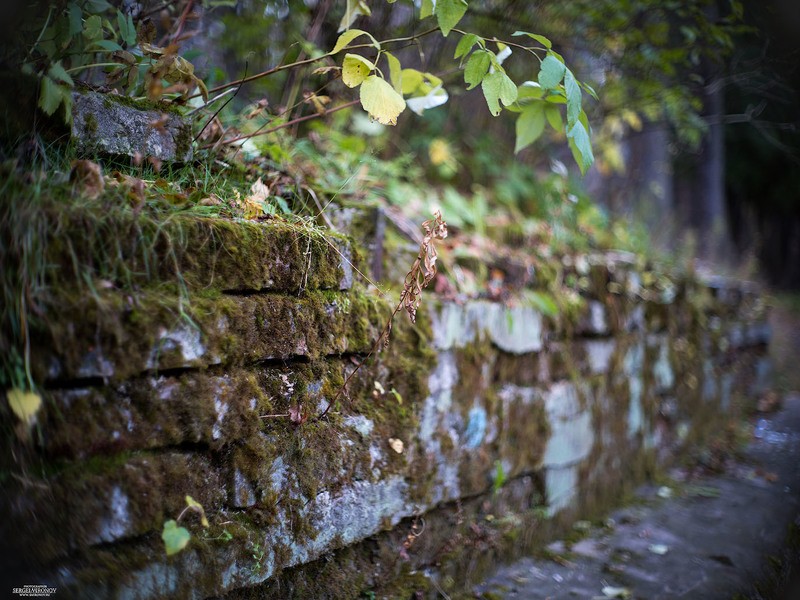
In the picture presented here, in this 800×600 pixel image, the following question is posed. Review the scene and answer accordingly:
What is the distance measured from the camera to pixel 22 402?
3.52 ft

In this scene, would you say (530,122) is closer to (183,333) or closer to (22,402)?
(183,333)

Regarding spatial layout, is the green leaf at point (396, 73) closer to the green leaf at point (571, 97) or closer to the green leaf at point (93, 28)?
the green leaf at point (571, 97)

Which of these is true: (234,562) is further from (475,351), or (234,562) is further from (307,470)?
(475,351)

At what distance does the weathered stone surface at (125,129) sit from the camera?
57.2 inches

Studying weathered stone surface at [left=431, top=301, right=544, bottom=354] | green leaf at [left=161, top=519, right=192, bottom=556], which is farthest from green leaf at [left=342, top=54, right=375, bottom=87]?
green leaf at [left=161, top=519, right=192, bottom=556]

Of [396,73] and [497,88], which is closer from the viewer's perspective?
[497,88]

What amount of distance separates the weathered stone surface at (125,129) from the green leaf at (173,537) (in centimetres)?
100

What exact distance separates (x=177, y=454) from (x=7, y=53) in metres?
1.14

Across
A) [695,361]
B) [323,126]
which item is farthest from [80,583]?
[695,361]

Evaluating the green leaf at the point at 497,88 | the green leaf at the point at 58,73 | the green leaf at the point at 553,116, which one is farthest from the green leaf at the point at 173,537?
the green leaf at the point at 553,116

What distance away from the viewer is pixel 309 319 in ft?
5.36

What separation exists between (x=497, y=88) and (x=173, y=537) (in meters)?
1.44

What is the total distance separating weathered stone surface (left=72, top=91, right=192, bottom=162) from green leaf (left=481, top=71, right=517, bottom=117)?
0.91m

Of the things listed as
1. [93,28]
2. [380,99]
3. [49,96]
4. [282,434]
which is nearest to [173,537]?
[282,434]
